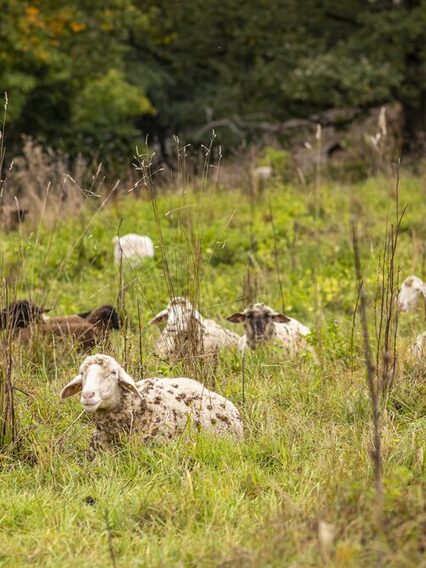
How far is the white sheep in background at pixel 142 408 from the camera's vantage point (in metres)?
5.04

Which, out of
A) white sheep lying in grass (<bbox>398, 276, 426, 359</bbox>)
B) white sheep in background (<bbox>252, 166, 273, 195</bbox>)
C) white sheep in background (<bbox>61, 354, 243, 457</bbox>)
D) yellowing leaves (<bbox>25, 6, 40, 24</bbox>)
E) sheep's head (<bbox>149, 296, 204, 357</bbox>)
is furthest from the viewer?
yellowing leaves (<bbox>25, 6, 40, 24</bbox>)

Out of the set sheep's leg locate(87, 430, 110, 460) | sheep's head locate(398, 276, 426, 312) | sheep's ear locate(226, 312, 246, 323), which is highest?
sheep's head locate(398, 276, 426, 312)

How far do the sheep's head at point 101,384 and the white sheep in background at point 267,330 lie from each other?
5.90 ft

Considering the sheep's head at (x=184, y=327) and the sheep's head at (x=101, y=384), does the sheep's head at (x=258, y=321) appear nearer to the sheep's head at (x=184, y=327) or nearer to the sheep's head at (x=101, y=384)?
the sheep's head at (x=184, y=327)

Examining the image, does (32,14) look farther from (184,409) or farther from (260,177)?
(184,409)

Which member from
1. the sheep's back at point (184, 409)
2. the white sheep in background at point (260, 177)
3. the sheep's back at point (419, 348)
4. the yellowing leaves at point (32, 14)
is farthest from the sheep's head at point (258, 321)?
the yellowing leaves at point (32, 14)

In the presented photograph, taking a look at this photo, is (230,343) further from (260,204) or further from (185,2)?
(185,2)

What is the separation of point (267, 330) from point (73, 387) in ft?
6.74

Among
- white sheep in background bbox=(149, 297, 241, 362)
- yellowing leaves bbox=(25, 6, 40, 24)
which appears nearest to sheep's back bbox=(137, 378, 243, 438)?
white sheep in background bbox=(149, 297, 241, 362)

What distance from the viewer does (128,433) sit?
512cm

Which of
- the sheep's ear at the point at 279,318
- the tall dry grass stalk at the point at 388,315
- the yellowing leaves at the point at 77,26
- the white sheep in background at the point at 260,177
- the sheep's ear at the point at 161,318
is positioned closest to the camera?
the tall dry grass stalk at the point at 388,315

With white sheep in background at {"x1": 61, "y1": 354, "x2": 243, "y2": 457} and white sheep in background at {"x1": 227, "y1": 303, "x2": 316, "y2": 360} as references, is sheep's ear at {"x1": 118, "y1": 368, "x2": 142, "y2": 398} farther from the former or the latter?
white sheep in background at {"x1": 227, "y1": 303, "x2": 316, "y2": 360}

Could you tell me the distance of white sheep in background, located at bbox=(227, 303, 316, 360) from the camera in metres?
6.86

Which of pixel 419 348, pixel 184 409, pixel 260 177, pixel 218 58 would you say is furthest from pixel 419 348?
pixel 218 58
